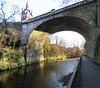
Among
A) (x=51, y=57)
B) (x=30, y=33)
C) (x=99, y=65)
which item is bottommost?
(x=51, y=57)

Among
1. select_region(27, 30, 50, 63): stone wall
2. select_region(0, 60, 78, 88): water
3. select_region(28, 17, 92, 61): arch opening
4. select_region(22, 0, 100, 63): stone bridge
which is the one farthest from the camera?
select_region(27, 30, 50, 63): stone wall

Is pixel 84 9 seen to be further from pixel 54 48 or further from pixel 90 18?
pixel 54 48

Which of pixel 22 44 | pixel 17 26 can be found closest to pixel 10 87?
pixel 22 44

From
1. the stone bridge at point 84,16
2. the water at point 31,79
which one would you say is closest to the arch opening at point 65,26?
the stone bridge at point 84,16

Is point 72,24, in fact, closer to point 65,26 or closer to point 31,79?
point 65,26

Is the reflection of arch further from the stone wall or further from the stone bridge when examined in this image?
the stone wall

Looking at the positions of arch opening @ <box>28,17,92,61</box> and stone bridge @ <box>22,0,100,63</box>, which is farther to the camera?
arch opening @ <box>28,17,92,61</box>

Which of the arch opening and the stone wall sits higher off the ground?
the arch opening

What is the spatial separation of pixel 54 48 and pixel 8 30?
55.5ft

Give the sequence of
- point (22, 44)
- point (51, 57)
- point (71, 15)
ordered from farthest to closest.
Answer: point (51, 57)
point (22, 44)
point (71, 15)

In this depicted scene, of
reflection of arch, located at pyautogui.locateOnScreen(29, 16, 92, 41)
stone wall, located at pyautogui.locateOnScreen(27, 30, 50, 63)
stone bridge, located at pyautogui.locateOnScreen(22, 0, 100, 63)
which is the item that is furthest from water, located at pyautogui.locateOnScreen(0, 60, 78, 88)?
reflection of arch, located at pyautogui.locateOnScreen(29, 16, 92, 41)

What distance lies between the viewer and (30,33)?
581 inches

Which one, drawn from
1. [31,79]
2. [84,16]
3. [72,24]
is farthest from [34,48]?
[84,16]

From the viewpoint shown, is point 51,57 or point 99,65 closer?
point 99,65
